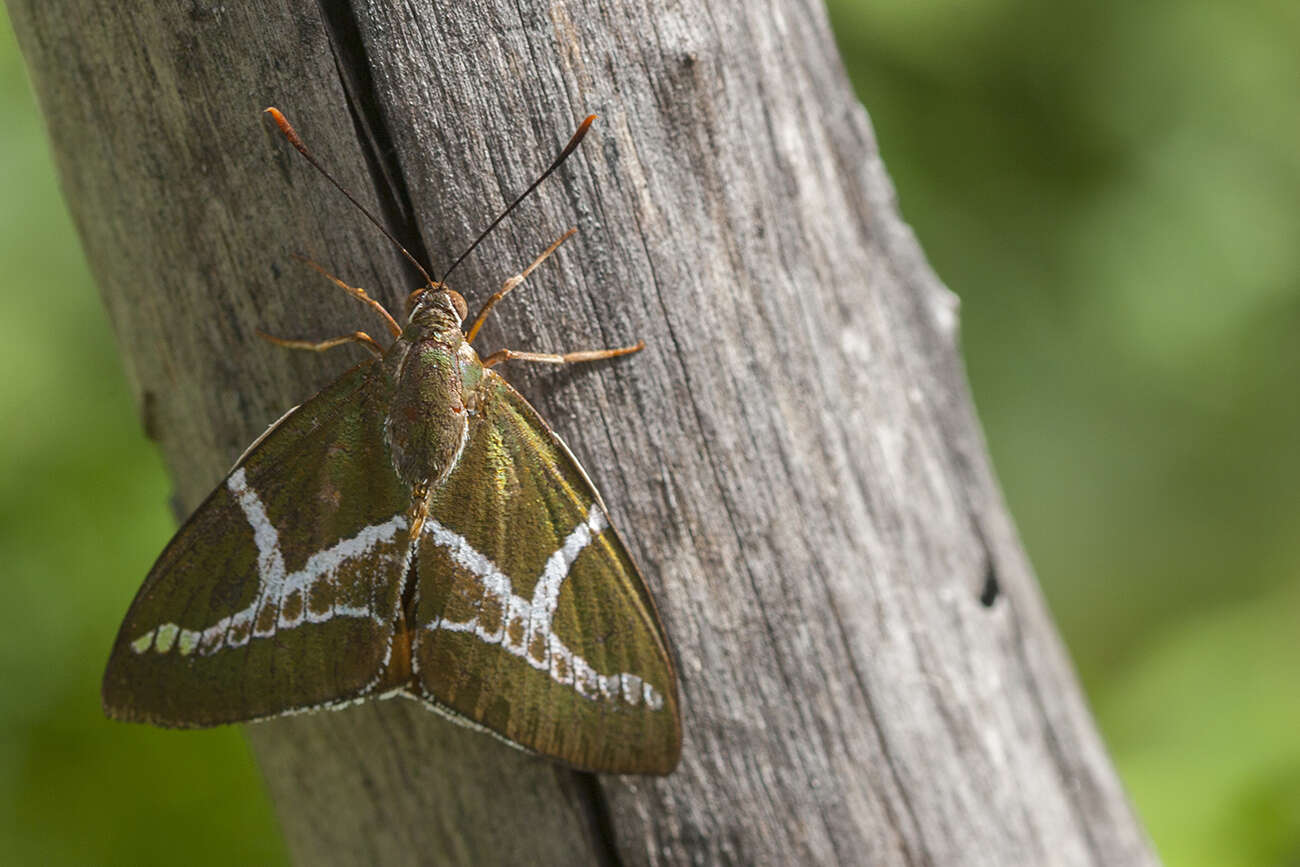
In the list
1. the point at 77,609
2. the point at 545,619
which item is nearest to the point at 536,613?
the point at 545,619

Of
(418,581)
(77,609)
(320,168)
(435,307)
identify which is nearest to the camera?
(320,168)

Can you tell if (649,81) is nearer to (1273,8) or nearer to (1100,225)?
(1100,225)

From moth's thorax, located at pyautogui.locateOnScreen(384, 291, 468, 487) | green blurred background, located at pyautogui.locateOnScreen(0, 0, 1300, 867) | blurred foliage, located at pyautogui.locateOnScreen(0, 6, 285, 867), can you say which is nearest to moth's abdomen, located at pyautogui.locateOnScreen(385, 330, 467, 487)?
moth's thorax, located at pyautogui.locateOnScreen(384, 291, 468, 487)

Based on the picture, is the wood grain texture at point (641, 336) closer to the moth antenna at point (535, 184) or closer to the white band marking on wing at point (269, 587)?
the moth antenna at point (535, 184)

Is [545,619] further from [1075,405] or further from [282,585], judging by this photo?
[1075,405]

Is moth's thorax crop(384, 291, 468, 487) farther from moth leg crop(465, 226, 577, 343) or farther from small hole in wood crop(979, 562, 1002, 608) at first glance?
small hole in wood crop(979, 562, 1002, 608)
